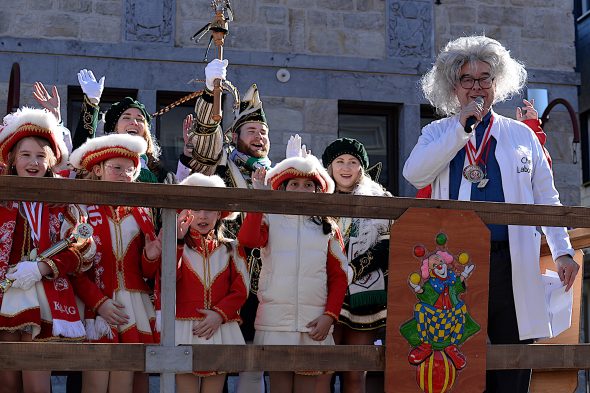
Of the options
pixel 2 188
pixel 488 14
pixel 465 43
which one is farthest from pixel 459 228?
pixel 488 14

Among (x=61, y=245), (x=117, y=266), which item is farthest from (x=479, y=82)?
(x=61, y=245)

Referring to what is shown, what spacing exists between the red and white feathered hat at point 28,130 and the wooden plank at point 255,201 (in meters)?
0.86

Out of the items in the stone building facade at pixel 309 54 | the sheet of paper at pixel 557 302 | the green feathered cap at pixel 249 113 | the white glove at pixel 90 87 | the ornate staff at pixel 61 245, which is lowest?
the sheet of paper at pixel 557 302

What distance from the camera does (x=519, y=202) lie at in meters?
4.84

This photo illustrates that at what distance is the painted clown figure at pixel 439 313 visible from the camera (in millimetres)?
4488

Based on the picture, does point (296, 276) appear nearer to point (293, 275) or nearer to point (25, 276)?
point (293, 275)

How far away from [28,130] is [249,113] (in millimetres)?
1609

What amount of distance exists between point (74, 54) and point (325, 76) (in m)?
2.30

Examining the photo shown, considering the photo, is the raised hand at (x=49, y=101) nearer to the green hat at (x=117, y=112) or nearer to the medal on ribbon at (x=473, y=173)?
the green hat at (x=117, y=112)

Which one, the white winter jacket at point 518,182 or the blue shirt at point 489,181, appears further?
the blue shirt at point 489,181

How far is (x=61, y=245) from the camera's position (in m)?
4.63

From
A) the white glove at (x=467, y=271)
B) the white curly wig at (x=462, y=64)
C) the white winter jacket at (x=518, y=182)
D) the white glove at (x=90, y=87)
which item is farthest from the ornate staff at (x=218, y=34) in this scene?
the white glove at (x=467, y=271)

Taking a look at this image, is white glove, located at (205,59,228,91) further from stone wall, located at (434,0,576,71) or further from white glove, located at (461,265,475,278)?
stone wall, located at (434,0,576,71)

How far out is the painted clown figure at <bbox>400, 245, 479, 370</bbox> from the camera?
14.7 feet
